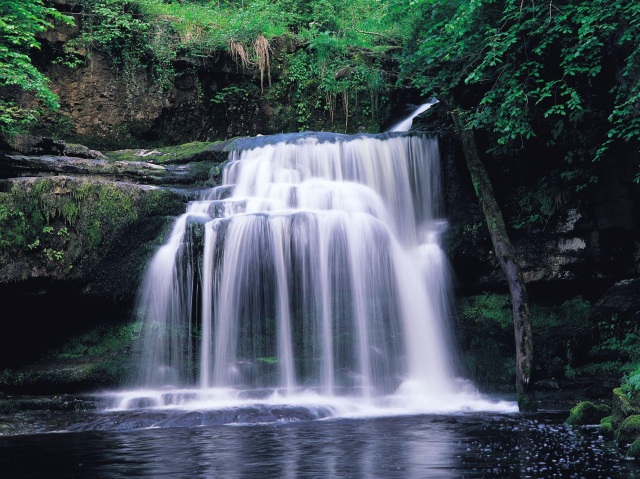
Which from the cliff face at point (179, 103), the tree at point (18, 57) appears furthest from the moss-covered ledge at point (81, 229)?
the cliff face at point (179, 103)

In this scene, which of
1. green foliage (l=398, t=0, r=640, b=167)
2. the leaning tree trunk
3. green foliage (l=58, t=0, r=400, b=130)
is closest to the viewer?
the leaning tree trunk

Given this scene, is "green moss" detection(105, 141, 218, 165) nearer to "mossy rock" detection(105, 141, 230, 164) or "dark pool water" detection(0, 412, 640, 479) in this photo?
"mossy rock" detection(105, 141, 230, 164)

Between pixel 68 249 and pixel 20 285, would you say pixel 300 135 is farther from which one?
pixel 20 285

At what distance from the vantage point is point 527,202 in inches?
463

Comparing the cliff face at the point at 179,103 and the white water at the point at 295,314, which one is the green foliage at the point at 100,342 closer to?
the white water at the point at 295,314

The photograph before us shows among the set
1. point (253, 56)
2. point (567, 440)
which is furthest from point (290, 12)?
point (567, 440)

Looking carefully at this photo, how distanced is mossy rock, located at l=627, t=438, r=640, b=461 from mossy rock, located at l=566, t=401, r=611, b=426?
1925mm

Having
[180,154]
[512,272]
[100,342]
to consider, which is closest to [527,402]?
[512,272]

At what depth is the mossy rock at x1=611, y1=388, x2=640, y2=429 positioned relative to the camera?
6320 millimetres

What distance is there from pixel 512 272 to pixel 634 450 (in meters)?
4.73

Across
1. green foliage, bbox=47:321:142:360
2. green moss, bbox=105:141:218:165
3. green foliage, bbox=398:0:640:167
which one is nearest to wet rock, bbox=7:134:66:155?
green moss, bbox=105:141:218:165

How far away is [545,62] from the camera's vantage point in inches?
437

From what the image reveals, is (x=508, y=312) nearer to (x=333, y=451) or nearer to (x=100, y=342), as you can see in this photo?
(x=333, y=451)

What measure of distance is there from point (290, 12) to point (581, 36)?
1140 cm
